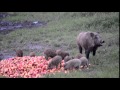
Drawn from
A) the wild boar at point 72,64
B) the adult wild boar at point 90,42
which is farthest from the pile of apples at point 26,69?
the adult wild boar at point 90,42

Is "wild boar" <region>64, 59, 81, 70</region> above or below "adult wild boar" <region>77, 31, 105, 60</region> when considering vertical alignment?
below

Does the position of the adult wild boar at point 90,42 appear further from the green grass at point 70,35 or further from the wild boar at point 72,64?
the wild boar at point 72,64

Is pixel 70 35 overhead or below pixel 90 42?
overhead

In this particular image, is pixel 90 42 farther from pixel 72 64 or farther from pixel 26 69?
pixel 26 69

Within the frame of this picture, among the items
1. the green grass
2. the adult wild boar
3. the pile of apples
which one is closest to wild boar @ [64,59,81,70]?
the pile of apples

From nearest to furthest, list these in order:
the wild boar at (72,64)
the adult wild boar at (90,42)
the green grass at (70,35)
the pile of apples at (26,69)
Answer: the pile of apples at (26,69) < the wild boar at (72,64) < the adult wild boar at (90,42) < the green grass at (70,35)

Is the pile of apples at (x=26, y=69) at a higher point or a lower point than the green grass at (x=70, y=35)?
lower

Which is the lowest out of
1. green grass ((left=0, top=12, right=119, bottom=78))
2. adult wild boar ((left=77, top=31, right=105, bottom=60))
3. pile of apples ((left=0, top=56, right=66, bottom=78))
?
pile of apples ((left=0, top=56, right=66, bottom=78))

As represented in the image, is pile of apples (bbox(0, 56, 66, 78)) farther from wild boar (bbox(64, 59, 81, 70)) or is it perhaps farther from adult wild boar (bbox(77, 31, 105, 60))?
adult wild boar (bbox(77, 31, 105, 60))

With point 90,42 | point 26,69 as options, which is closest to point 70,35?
point 90,42

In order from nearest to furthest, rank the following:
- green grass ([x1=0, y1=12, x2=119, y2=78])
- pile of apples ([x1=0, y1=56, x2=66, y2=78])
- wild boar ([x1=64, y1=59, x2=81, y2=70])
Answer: pile of apples ([x1=0, y1=56, x2=66, y2=78]) < wild boar ([x1=64, y1=59, x2=81, y2=70]) < green grass ([x1=0, y1=12, x2=119, y2=78])

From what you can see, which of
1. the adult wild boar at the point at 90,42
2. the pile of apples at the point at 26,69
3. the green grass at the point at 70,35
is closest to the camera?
the pile of apples at the point at 26,69
